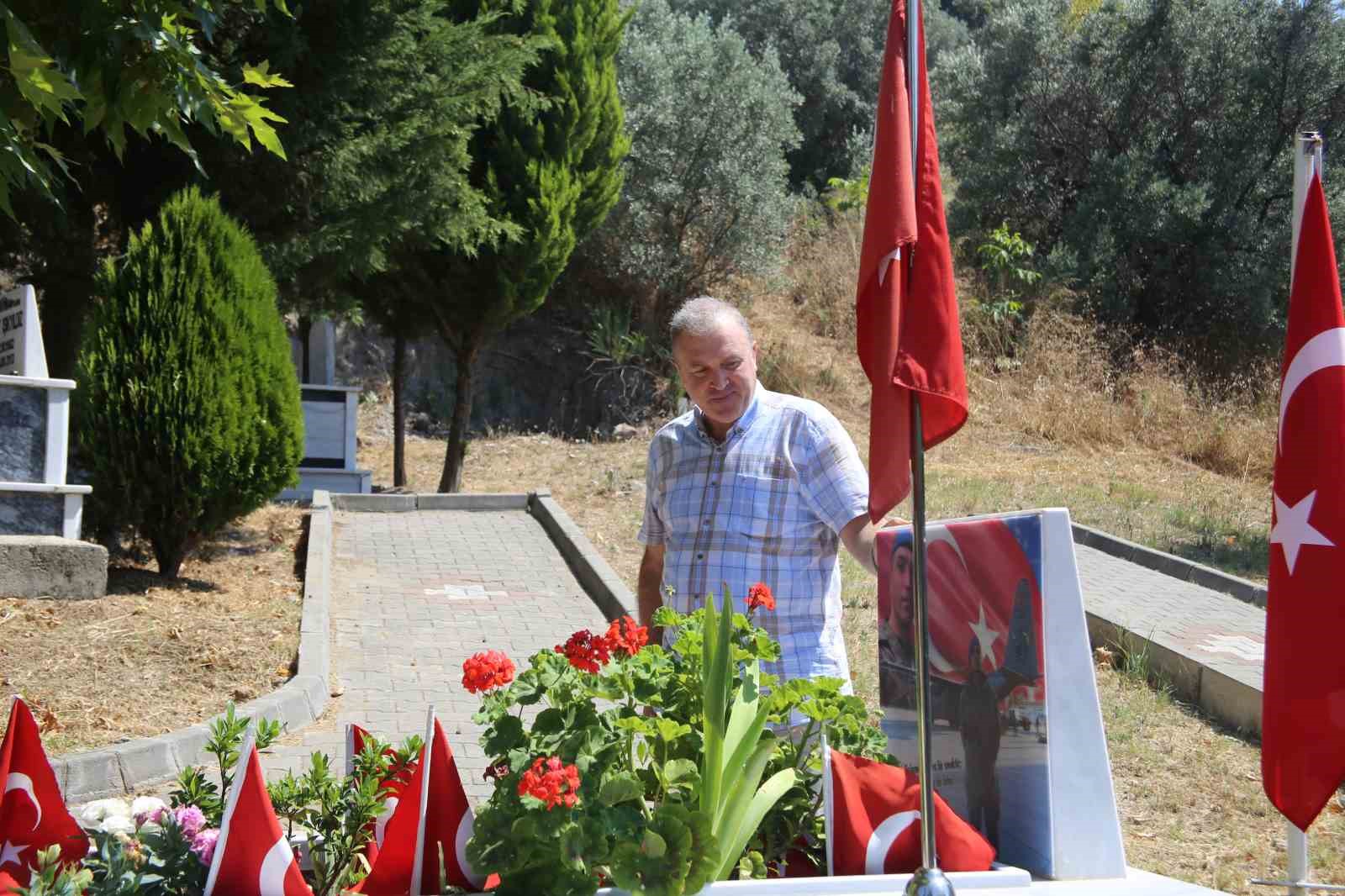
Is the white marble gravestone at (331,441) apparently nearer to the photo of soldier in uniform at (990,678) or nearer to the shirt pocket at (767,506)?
the shirt pocket at (767,506)

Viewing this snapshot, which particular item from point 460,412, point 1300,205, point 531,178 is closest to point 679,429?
point 1300,205

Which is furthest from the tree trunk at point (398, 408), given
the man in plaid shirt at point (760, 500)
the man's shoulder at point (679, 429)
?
the man in plaid shirt at point (760, 500)

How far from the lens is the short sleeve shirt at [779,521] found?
340 centimetres

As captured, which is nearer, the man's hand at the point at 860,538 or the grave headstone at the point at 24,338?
the man's hand at the point at 860,538

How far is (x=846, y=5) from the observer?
3098cm

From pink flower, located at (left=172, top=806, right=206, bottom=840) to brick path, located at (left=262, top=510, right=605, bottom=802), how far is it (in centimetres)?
343

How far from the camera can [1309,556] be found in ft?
10.2

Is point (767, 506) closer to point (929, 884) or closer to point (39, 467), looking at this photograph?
point (929, 884)

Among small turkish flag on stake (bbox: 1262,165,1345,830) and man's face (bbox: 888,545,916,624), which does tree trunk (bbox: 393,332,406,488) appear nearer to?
small turkish flag on stake (bbox: 1262,165,1345,830)

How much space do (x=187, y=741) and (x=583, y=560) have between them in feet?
16.9

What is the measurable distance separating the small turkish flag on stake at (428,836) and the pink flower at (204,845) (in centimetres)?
26

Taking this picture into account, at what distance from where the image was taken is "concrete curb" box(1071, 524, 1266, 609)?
Result: 382 inches

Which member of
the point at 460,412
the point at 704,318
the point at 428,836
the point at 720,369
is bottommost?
the point at 428,836

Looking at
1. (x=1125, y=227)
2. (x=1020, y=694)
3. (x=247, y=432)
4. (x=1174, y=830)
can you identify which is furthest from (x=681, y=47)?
(x=1020, y=694)
